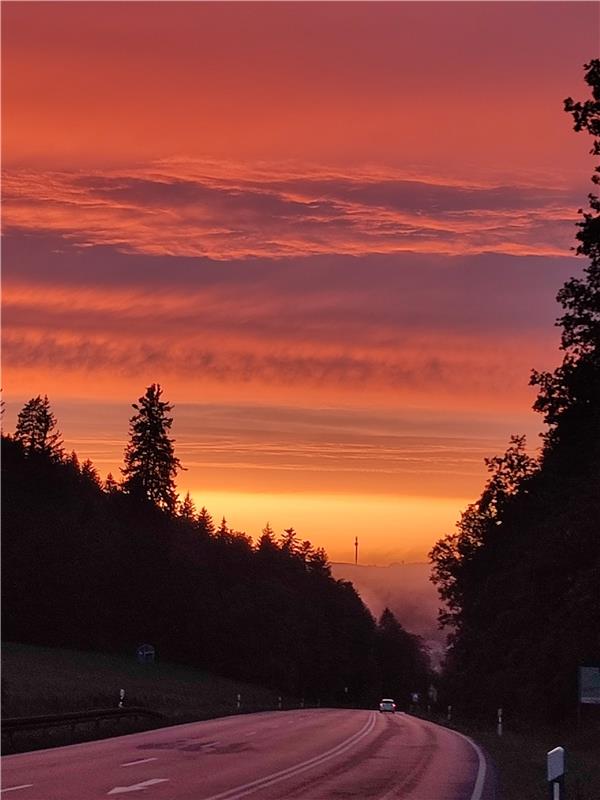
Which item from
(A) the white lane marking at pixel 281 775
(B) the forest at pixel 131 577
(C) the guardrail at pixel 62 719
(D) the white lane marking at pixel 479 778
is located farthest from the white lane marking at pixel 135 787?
(B) the forest at pixel 131 577

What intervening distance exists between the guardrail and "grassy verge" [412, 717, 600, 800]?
38.6 ft

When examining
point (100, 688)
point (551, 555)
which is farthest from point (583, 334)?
point (100, 688)

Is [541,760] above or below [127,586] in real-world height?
below

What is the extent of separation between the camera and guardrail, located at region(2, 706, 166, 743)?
106 ft

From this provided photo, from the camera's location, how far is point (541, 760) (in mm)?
35094

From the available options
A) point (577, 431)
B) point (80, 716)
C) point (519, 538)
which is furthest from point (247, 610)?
point (80, 716)

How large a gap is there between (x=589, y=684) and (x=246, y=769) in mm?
8595

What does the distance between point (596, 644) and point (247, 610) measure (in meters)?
98.8

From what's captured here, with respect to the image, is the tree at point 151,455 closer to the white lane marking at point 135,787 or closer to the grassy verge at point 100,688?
the grassy verge at point 100,688

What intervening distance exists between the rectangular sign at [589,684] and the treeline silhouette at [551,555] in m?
15.8

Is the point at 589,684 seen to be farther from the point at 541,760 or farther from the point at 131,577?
the point at 131,577

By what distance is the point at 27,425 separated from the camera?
163 metres

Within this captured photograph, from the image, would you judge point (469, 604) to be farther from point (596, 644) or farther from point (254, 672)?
point (254, 672)

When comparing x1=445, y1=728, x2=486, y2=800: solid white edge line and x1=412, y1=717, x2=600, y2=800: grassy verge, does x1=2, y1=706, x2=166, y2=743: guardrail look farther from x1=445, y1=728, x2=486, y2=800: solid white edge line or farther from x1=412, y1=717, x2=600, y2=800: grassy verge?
x1=412, y1=717, x2=600, y2=800: grassy verge
